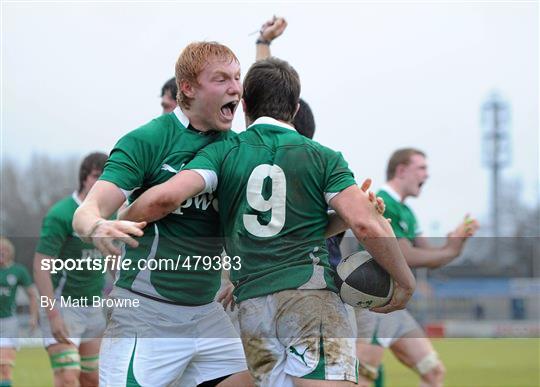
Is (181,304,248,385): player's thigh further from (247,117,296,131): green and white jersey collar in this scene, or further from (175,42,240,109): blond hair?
(175,42,240,109): blond hair

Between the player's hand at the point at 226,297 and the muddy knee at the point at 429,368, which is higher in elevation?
the player's hand at the point at 226,297

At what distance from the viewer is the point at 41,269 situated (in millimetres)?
8188

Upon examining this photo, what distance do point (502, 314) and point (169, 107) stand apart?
33991mm

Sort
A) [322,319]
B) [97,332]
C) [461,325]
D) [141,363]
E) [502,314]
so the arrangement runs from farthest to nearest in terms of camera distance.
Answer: [502,314] < [461,325] < [97,332] < [141,363] < [322,319]

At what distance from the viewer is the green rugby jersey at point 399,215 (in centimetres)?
890

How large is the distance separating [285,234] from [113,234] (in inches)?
36.1

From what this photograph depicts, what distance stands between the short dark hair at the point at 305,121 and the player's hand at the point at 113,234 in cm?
187

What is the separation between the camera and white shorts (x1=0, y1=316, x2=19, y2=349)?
995 cm

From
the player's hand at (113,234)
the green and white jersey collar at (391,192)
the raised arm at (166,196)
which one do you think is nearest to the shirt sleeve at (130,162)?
the raised arm at (166,196)

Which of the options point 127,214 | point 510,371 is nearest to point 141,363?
point 127,214

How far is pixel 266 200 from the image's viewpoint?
456 cm

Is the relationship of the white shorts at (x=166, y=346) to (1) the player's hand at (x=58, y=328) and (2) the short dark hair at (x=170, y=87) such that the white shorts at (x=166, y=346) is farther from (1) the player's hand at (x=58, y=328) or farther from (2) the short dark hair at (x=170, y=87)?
(1) the player's hand at (x=58, y=328)

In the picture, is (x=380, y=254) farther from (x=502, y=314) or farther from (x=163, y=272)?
(x=502, y=314)

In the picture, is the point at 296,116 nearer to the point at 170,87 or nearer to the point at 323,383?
the point at 170,87
